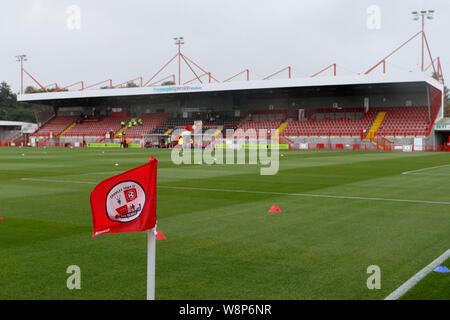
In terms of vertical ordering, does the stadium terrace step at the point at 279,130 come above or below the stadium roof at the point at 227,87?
below

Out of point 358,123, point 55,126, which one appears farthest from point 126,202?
point 55,126

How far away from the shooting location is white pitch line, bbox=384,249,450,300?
4.92m

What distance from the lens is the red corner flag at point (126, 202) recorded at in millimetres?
3980

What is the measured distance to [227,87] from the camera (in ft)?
208

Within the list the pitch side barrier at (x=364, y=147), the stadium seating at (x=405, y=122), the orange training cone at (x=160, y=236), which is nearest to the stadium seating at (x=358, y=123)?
the stadium seating at (x=405, y=122)

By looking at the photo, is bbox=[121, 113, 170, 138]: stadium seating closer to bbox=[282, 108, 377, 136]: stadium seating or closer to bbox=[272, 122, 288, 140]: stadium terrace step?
bbox=[272, 122, 288, 140]: stadium terrace step

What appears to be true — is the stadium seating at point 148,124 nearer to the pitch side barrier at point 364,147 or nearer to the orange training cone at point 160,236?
the pitch side barrier at point 364,147

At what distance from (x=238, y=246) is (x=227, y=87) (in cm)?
5709

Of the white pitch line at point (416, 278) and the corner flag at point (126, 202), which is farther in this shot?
the white pitch line at point (416, 278)

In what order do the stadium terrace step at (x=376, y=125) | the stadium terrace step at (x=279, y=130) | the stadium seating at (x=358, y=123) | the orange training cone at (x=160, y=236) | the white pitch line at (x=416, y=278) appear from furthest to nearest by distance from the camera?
the stadium terrace step at (x=279, y=130)
the stadium terrace step at (x=376, y=125)
the stadium seating at (x=358, y=123)
the orange training cone at (x=160, y=236)
the white pitch line at (x=416, y=278)

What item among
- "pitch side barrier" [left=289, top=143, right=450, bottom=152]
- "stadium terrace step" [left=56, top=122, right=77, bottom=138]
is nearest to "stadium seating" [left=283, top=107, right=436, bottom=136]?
A: "pitch side barrier" [left=289, top=143, right=450, bottom=152]

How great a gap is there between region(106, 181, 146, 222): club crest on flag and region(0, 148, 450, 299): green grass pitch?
120 cm
